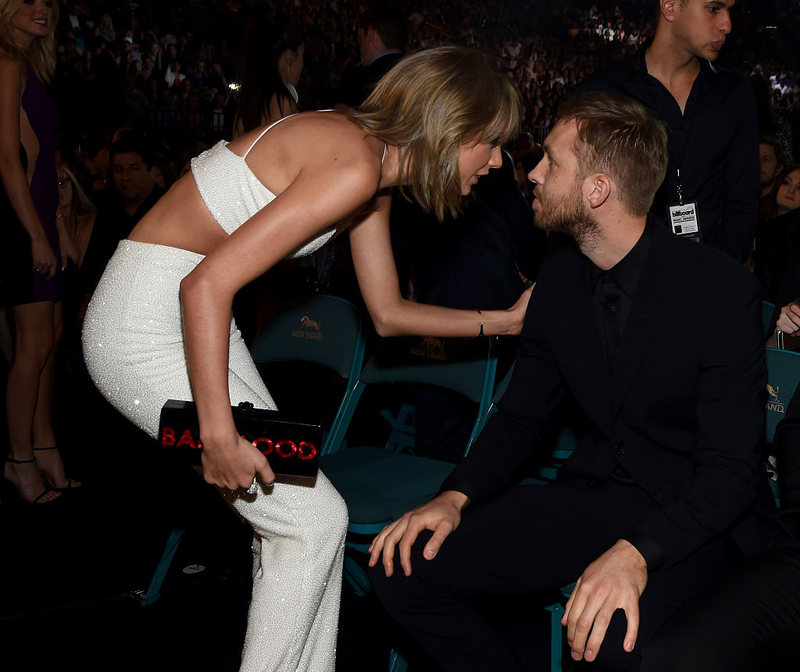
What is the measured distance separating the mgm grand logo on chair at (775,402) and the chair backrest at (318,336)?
1.29 metres

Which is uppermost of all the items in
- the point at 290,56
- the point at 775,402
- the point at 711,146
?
the point at 290,56

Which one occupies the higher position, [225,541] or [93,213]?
[93,213]

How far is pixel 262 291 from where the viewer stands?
16.7 feet

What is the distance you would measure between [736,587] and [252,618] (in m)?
0.96

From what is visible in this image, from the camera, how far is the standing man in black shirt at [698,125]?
263 cm

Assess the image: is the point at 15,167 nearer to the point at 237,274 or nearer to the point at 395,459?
the point at 395,459

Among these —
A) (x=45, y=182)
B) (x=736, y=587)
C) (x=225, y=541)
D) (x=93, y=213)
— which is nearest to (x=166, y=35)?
(x=93, y=213)

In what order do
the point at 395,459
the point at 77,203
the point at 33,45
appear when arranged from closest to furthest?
the point at 395,459
the point at 33,45
the point at 77,203

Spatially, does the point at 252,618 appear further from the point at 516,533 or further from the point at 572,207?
the point at 572,207

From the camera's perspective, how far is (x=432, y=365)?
271 cm

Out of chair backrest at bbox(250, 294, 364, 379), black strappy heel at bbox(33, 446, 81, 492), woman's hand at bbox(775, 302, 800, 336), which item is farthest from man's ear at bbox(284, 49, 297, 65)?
woman's hand at bbox(775, 302, 800, 336)

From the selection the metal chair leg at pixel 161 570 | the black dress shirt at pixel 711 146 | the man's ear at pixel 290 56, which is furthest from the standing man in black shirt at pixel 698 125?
the metal chair leg at pixel 161 570

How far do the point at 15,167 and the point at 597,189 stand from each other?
2.35 m

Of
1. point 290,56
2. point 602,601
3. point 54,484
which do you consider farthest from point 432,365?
point 54,484
